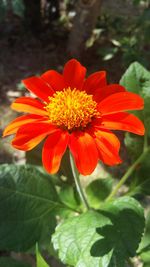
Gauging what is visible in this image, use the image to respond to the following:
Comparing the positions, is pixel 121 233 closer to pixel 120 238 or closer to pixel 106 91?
pixel 120 238

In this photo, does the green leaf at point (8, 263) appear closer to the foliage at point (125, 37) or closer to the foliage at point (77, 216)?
the foliage at point (77, 216)

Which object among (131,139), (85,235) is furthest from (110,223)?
(131,139)

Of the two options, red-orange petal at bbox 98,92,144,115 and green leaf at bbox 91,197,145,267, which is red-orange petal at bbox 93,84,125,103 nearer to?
red-orange petal at bbox 98,92,144,115

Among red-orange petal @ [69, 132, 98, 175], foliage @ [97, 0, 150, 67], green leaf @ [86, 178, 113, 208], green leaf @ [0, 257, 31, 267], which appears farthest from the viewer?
foliage @ [97, 0, 150, 67]

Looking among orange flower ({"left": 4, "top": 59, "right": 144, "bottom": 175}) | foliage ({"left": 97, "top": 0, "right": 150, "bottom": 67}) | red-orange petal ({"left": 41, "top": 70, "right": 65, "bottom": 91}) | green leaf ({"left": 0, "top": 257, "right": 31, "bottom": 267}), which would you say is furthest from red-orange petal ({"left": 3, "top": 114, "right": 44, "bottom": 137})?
foliage ({"left": 97, "top": 0, "right": 150, "bottom": 67})

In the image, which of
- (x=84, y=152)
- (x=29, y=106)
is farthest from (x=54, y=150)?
(x=29, y=106)

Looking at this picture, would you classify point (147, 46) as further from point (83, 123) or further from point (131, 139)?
point (83, 123)
